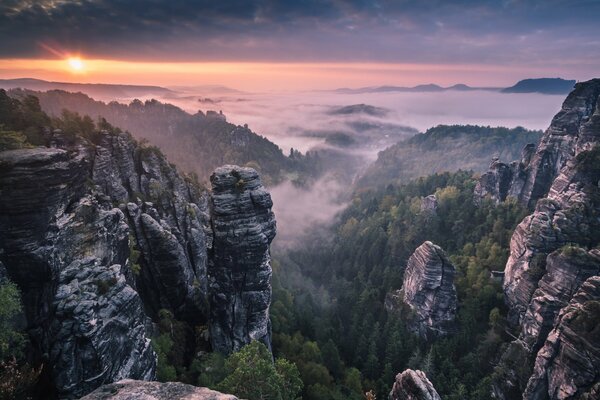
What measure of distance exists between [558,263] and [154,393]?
187ft

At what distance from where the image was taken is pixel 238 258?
4222 cm

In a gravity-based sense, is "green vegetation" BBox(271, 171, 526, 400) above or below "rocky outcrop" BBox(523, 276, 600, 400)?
below

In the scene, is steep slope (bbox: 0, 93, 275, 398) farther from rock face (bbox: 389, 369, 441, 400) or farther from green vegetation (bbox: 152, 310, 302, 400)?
rock face (bbox: 389, 369, 441, 400)

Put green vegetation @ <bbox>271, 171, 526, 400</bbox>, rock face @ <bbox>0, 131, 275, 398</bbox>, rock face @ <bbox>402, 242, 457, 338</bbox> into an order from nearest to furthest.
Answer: rock face @ <bbox>0, 131, 275, 398</bbox> < green vegetation @ <bbox>271, 171, 526, 400</bbox> < rock face @ <bbox>402, 242, 457, 338</bbox>

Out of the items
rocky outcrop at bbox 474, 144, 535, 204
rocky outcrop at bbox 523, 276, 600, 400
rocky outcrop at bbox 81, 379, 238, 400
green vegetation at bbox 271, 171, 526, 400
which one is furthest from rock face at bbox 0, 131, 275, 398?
rocky outcrop at bbox 474, 144, 535, 204

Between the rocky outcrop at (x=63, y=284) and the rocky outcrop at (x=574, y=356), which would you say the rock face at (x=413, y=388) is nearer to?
the rocky outcrop at (x=63, y=284)

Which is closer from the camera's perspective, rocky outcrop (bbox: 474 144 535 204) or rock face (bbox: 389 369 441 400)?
rock face (bbox: 389 369 441 400)

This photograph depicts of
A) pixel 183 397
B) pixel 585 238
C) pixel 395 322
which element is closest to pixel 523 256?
pixel 585 238

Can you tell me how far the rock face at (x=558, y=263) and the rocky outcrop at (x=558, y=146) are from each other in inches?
9.2

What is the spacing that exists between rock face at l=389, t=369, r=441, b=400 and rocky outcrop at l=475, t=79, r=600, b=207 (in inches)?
2808

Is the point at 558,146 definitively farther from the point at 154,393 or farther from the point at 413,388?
the point at 154,393

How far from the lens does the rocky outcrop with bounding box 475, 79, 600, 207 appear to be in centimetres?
8365

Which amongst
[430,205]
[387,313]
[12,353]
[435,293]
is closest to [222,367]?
[12,353]

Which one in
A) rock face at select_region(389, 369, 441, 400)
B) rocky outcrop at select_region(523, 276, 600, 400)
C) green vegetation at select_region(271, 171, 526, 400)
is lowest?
green vegetation at select_region(271, 171, 526, 400)
